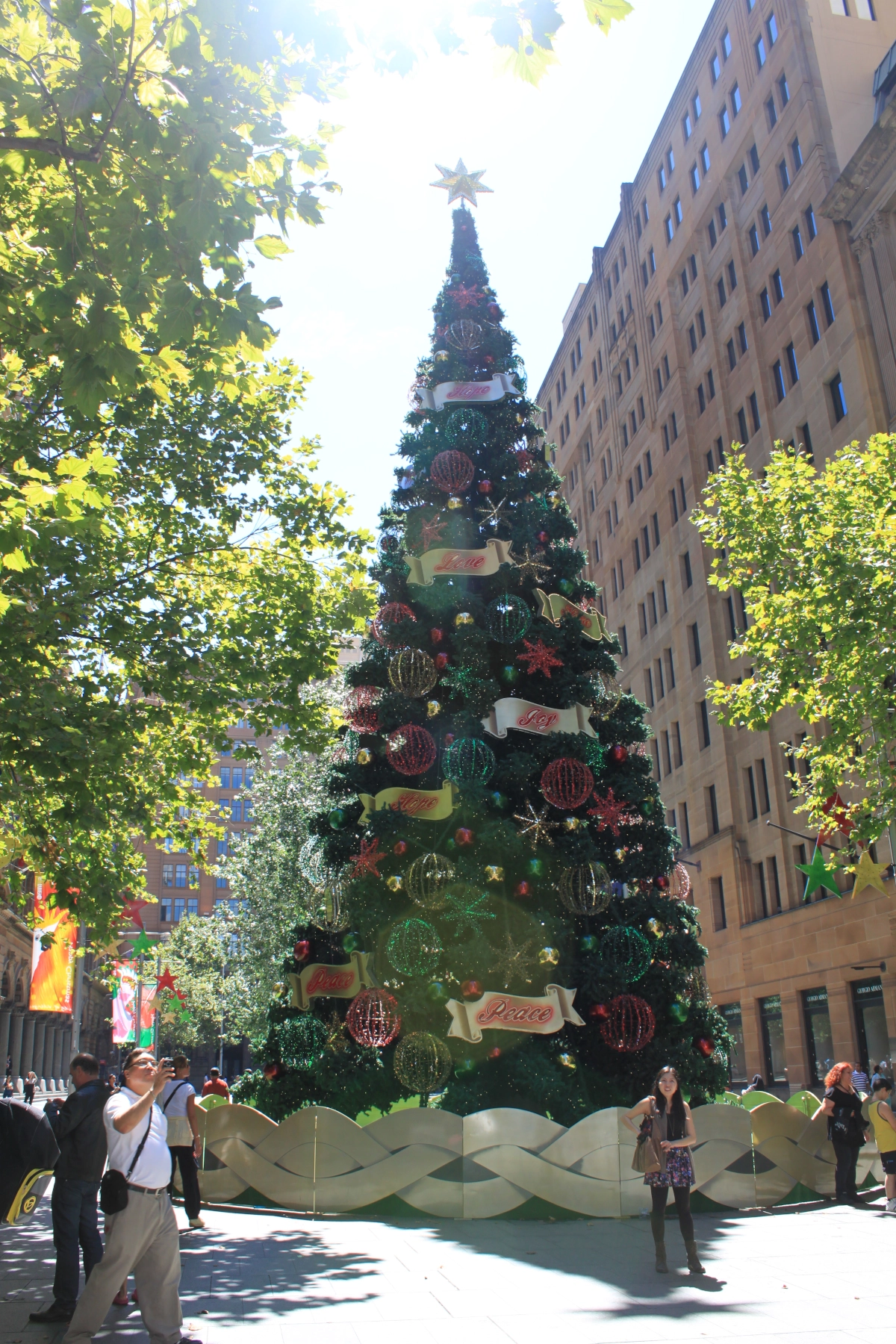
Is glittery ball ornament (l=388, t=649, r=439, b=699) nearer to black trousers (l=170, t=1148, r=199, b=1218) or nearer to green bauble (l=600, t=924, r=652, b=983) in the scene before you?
green bauble (l=600, t=924, r=652, b=983)

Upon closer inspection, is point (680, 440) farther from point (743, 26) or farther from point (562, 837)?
point (562, 837)

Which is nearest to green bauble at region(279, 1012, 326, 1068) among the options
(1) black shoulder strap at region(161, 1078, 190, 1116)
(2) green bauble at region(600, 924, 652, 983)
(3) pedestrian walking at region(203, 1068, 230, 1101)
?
(1) black shoulder strap at region(161, 1078, 190, 1116)

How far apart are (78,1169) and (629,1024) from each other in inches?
274

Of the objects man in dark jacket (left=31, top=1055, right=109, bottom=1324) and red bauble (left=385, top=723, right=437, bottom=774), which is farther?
red bauble (left=385, top=723, right=437, bottom=774)

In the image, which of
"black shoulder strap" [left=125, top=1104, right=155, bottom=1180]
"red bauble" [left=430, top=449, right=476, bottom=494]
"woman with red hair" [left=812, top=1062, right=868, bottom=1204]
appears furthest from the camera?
"red bauble" [left=430, top=449, right=476, bottom=494]

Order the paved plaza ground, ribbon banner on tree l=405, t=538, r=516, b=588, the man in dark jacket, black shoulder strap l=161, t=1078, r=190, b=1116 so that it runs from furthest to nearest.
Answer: ribbon banner on tree l=405, t=538, r=516, b=588, black shoulder strap l=161, t=1078, r=190, b=1116, the man in dark jacket, the paved plaza ground

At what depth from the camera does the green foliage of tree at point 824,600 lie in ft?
46.6

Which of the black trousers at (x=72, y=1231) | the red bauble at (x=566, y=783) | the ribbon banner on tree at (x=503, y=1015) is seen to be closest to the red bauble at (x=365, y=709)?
the red bauble at (x=566, y=783)

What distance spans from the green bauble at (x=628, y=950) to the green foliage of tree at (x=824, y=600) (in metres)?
4.29

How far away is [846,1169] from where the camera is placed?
11.6 metres

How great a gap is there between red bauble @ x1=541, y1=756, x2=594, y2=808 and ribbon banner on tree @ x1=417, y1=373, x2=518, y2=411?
6.20 meters

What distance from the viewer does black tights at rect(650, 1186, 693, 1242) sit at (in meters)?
7.69

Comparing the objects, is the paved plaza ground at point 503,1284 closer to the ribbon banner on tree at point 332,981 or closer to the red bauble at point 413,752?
the ribbon banner on tree at point 332,981

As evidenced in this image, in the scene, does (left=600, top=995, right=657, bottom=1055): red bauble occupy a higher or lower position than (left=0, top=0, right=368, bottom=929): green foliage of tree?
lower
